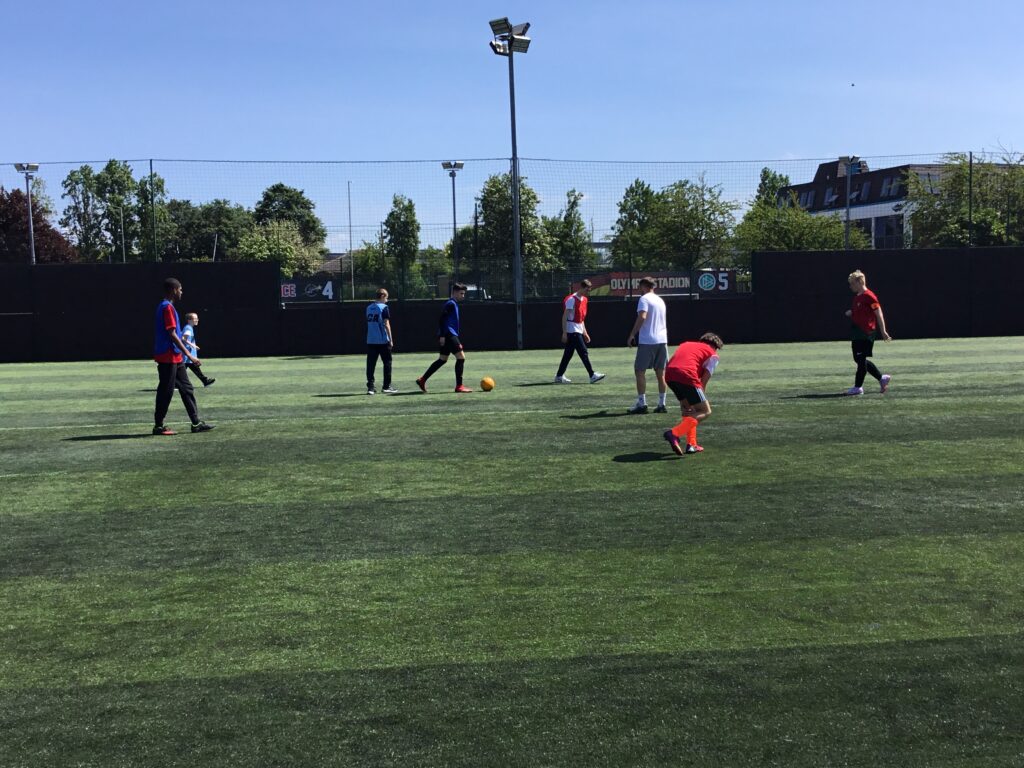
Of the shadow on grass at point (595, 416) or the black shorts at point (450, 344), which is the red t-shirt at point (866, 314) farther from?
the black shorts at point (450, 344)

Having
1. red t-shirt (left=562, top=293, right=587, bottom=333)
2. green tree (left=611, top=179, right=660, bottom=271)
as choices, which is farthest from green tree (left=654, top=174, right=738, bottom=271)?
red t-shirt (left=562, top=293, right=587, bottom=333)

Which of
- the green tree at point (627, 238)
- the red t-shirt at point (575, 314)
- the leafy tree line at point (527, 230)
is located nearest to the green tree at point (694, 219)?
the leafy tree line at point (527, 230)

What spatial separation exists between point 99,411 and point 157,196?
52.2 ft

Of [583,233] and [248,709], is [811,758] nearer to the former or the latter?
[248,709]

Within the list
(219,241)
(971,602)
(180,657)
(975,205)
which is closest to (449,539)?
(180,657)

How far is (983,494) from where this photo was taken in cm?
782

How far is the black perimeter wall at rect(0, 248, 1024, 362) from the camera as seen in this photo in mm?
28406

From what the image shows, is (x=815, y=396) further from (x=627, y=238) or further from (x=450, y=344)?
(x=627, y=238)

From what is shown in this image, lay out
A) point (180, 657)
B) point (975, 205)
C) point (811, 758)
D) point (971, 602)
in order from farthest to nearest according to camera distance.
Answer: point (975, 205) < point (971, 602) < point (180, 657) < point (811, 758)

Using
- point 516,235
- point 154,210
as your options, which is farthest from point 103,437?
point 154,210

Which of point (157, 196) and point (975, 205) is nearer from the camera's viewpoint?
point (157, 196)

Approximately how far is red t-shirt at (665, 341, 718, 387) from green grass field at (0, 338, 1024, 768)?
812 mm

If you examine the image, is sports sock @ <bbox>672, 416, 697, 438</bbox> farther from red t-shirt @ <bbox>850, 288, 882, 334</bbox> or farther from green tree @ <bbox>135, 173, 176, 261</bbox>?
green tree @ <bbox>135, 173, 176, 261</bbox>

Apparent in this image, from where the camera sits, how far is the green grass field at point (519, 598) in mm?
3859
